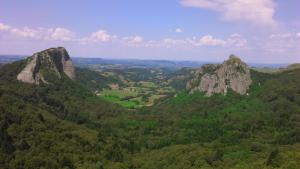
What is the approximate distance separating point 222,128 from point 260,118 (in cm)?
2176

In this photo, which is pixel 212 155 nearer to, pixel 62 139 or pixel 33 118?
pixel 62 139

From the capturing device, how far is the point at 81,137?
6604 inches

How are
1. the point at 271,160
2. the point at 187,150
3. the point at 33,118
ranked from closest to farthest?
the point at 271,160 < the point at 187,150 < the point at 33,118

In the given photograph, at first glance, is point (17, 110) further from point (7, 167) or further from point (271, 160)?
point (271, 160)

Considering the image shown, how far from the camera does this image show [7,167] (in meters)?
132

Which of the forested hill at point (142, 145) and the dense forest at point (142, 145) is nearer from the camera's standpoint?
the dense forest at point (142, 145)

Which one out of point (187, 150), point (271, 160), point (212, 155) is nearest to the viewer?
point (271, 160)

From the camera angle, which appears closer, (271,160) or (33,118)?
(271,160)

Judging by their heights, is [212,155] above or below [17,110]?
below

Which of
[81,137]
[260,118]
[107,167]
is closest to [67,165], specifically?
[107,167]

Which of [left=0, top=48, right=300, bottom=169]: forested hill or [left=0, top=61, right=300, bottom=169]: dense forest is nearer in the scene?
[left=0, top=61, right=300, bottom=169]: dense forest

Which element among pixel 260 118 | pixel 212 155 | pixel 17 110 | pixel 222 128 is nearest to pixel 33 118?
pixel 17 110

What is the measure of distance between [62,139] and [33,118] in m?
17.6

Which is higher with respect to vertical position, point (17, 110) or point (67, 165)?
point (17, 110)
